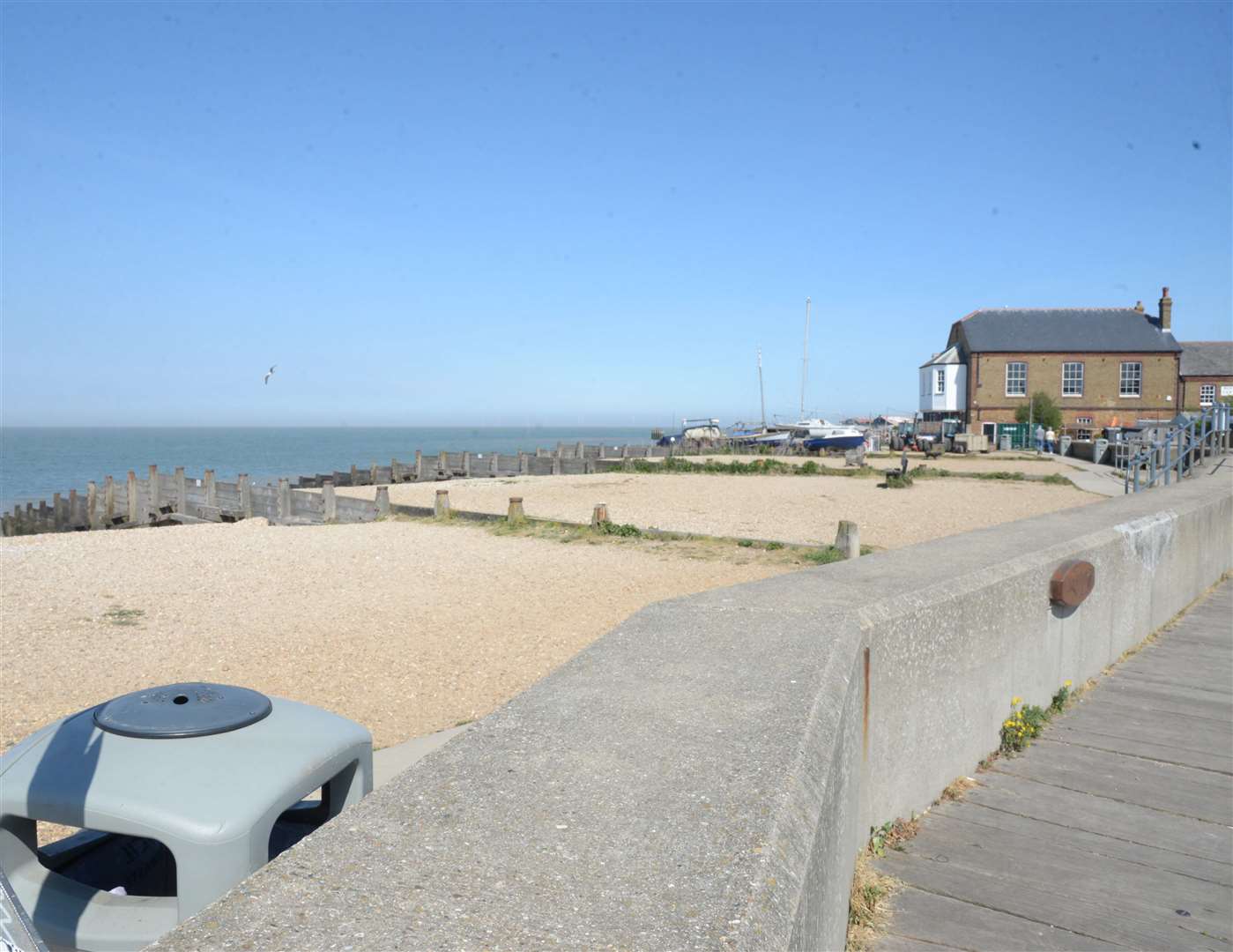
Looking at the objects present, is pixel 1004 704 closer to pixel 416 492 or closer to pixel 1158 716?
pixel 1158 716

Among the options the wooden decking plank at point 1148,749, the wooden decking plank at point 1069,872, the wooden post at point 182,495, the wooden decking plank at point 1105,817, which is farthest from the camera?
the wooden post at point 182,495

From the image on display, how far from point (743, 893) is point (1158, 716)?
3960 mm

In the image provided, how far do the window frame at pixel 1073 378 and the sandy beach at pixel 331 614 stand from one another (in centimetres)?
4700

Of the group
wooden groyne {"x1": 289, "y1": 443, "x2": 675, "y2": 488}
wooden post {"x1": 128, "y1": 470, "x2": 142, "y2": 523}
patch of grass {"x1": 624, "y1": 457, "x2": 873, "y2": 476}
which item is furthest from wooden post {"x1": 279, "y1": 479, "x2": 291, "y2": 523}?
patch of grass {"x1": 624, "y1": 457, "x2": 873, "y2": 476}

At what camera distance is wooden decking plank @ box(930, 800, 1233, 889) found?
315cm

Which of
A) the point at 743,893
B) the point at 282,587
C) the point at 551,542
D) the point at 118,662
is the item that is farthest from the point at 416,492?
the point at 743,893

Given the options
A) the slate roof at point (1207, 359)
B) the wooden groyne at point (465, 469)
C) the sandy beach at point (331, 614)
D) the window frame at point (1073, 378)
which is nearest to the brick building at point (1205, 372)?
the slate roof at point (1207, 359)

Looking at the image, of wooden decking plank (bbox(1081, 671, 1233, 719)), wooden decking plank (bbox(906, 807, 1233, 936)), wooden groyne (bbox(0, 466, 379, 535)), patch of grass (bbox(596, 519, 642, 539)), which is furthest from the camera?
wooden groyne (bbox(0, 466, 379, 535))

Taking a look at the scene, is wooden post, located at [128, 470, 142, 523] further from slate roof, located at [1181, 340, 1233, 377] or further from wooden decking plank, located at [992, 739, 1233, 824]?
slate roof, located at [1181, 340, 1233, 377]

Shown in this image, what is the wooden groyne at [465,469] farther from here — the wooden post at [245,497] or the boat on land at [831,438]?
the boat on land at [831,438]

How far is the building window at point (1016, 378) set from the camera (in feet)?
181

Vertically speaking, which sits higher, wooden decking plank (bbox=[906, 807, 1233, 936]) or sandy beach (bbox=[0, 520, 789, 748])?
wooden decking plank (bbox=[906, 807, 1233, 936])

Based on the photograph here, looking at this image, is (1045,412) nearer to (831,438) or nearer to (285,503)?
(831,438)

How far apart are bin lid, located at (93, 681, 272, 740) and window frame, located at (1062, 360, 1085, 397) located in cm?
5916
